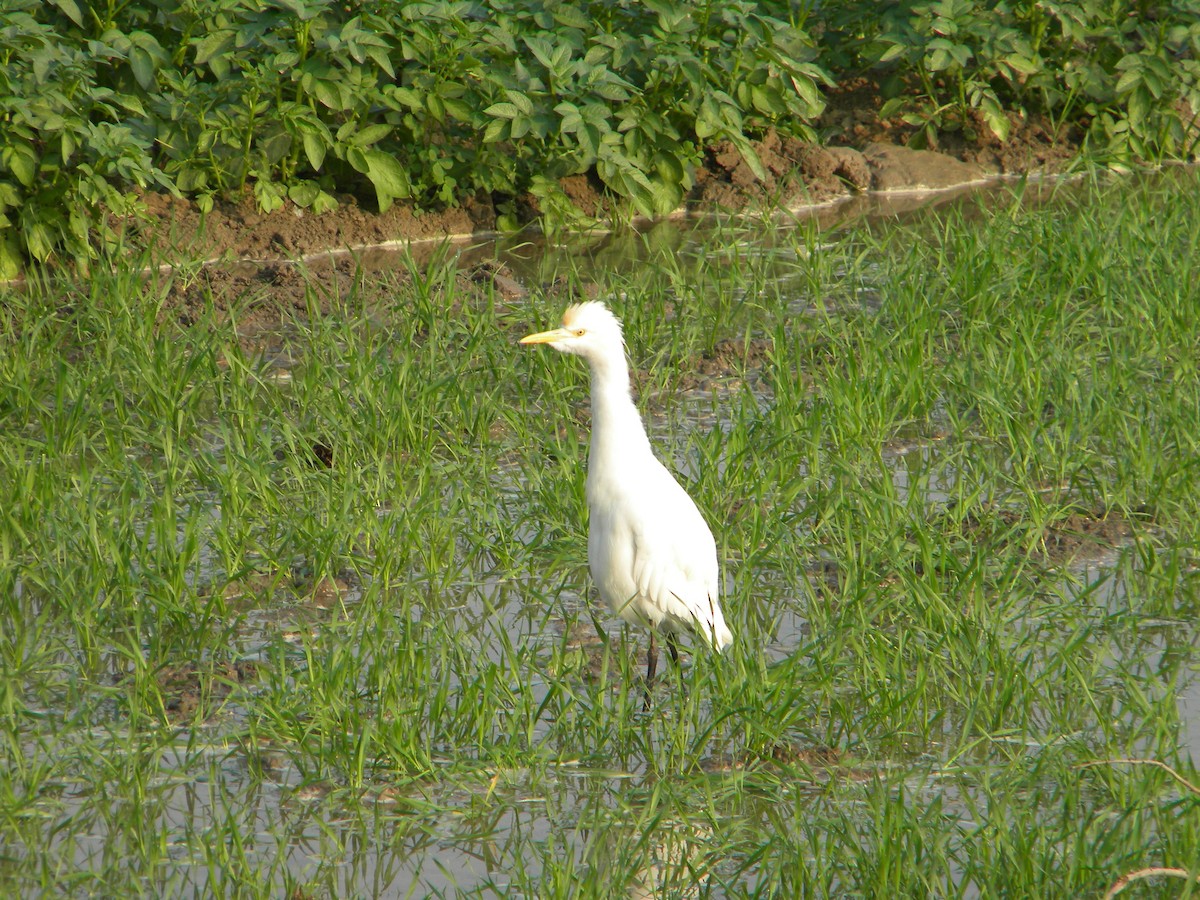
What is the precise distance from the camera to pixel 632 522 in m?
4.23

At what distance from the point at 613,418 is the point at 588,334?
239 mm

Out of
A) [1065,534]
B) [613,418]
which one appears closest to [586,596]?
[613,418]

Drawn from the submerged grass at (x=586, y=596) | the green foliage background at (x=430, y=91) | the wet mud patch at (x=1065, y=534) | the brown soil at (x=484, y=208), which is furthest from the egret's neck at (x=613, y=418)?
the green foliage background at (x=430, y=91)

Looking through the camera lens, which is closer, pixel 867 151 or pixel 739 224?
pixel 739 224

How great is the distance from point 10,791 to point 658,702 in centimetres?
159

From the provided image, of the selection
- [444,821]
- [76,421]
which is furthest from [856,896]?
[76,421]

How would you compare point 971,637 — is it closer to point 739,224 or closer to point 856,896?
point 856,896

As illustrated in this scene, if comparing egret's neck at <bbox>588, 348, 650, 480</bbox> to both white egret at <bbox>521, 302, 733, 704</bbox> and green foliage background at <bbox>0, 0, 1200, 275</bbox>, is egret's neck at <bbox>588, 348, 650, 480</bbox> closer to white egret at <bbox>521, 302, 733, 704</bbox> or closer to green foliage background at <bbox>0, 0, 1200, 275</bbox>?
white egret at <bbox>521, 302, 733, 704</bbox>

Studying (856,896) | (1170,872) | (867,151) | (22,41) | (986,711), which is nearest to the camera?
(1170,872)

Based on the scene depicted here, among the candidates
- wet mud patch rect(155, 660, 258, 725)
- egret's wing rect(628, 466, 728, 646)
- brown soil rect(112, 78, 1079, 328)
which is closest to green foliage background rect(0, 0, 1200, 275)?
brown soil rect(112, 78, 1079, 328)

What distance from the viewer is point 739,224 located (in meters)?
8.19

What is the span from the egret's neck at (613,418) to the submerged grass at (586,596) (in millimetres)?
485

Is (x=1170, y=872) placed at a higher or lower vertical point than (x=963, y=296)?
higher

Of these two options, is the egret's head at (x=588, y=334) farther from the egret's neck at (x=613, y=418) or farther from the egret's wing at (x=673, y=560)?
the egret's wing at (x=673, y=560)
